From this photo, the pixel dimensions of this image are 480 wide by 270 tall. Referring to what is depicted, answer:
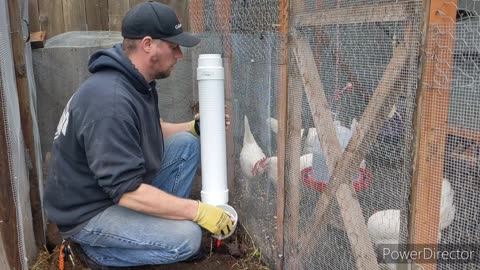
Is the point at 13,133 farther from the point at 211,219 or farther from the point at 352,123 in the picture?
the point at 352,123

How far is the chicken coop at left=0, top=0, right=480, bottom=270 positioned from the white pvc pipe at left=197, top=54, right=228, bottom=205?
0.38ft

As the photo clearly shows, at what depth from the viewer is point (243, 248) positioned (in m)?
2.63

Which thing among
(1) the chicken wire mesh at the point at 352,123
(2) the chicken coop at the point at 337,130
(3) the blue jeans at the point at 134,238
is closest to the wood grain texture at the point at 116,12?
(2) the chicken coop at the point at 337,130

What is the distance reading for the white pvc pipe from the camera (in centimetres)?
253

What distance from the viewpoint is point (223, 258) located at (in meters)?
2.60

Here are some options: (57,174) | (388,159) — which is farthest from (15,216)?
(388,159)

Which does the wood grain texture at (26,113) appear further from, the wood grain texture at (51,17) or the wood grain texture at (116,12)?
the wood grain texture at (116,12)

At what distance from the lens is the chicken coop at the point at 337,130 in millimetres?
1288

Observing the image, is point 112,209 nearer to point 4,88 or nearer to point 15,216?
point 15,216

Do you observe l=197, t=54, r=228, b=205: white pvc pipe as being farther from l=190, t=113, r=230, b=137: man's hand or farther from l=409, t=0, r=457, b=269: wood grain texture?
Answer: l=409, t=0, r=457, b=269: wood grain texture

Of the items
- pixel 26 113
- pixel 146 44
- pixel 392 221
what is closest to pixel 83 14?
pixel 26 113

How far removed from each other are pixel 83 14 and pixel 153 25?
197 cm

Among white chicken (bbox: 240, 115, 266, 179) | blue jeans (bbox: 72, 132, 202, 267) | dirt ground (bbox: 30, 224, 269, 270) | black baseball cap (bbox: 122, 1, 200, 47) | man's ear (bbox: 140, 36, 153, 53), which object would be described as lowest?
dirt ground (bbox: 30, 224, 269, 270)

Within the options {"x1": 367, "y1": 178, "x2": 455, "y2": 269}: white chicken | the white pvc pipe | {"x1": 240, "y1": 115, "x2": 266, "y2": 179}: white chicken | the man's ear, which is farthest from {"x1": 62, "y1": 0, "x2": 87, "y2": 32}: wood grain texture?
{"x1": 367, "y1": 178, "x2": 455, "y2": 269}: white chicken
